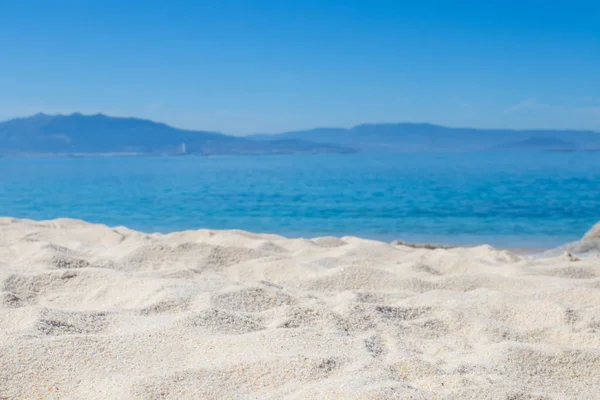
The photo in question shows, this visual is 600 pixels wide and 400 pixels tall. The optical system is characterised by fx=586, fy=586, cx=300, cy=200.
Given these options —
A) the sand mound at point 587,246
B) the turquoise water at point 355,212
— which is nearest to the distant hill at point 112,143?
the turquoise water at point 355,212

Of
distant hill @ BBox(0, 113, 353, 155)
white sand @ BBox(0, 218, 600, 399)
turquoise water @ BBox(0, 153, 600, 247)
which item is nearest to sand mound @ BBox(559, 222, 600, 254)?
white sand @ BBox(0, 218, 600, 399)

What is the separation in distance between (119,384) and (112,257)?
9.27 feet

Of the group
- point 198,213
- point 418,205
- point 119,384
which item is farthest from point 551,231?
point 119,384

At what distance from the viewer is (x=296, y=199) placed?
2303 cm

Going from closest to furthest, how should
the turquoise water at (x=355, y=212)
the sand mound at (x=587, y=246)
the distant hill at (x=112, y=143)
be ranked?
1. the sand mound at (x=587, y=246)
2. the turquoise water at (x=355, y=212)
3. the distant hill at (x=112, y=143)

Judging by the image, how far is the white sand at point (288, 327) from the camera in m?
2.17

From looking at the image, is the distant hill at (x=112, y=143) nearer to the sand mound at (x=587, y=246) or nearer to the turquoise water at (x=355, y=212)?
the turquoise water at (x=355, y=212)

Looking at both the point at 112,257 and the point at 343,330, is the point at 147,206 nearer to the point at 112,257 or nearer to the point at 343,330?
the point at 112,257

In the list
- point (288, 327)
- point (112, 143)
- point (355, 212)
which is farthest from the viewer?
point (112, 143)

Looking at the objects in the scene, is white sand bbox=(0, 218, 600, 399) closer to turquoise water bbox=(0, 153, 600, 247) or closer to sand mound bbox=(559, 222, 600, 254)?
sand mound bbox=(559, 222, 600, 254)

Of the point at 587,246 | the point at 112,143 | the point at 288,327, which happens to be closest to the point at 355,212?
the point at 587,246

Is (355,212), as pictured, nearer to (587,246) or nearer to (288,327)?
(587,246)

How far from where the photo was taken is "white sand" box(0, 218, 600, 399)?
7.11 feet

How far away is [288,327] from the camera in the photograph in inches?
114
